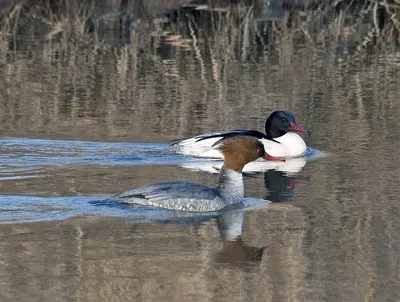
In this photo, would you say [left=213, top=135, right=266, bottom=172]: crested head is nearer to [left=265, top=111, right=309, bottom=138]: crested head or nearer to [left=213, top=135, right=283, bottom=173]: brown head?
[left=213, top=135, right=283, bottom=173]: brown head

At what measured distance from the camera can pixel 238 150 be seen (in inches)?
417

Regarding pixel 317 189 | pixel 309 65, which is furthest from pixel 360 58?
pixel 317 189

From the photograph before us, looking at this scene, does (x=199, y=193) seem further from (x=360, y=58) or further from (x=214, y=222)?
(x=360, y=58)

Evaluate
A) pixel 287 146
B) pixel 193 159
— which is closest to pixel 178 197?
pixel 193 159

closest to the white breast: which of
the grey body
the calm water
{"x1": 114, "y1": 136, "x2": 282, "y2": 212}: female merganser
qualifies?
the calm water

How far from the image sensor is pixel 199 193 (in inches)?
397

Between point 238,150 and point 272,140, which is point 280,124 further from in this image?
point 238,150

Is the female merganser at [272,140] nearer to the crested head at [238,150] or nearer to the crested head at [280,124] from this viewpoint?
the crested head at [280,124]

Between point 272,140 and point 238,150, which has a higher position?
point 238,150

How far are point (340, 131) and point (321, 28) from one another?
8.95m

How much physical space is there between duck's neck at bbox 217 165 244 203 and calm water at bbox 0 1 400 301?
16 centimetres

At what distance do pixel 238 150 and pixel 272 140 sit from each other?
3.30 metres

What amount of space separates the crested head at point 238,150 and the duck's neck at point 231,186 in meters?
0.05

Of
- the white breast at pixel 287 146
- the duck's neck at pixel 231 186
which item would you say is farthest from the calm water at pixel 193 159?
the white breast at pixel 287 146
